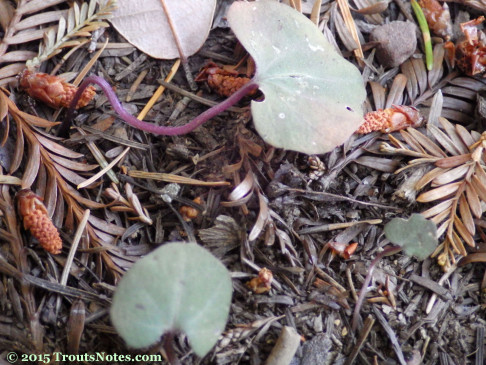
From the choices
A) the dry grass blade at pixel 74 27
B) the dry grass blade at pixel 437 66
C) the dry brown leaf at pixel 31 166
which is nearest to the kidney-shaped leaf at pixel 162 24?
the dry grass blade at pixel 74 27

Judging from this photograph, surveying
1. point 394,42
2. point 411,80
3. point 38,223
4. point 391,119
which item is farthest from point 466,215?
point 38,223

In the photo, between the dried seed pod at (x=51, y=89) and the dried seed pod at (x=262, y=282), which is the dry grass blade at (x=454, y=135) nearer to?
the dried seed pod at (x=262, y=282)

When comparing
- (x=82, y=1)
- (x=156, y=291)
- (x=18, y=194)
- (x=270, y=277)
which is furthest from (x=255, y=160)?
(x=82, y=1)

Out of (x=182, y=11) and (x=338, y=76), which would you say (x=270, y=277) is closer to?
(x=338, y=76)

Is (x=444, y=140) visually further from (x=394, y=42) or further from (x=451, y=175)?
(x=394, y=42)

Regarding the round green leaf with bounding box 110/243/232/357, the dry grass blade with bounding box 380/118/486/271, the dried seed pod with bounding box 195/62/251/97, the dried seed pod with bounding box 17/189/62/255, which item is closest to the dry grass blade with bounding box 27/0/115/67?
the dried seed pod with bounding box 195/62/251/97

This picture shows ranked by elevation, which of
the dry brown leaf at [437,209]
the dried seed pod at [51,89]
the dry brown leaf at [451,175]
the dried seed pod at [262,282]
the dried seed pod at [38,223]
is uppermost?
the dried seed pod at [51,89]
